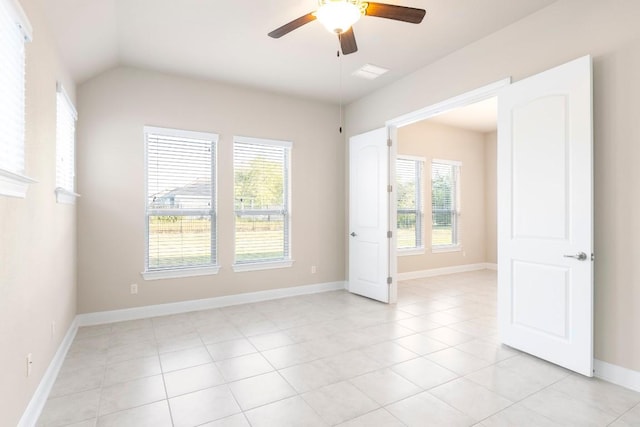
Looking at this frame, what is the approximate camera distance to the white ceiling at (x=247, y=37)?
2848mm

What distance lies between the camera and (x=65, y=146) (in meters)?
3.32

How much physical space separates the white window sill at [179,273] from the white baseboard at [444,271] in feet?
11.6

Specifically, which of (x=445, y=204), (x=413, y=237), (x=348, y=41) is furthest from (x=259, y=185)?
(x=445, y=204)

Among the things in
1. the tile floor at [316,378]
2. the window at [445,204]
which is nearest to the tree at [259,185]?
the tile floor at [316,378]

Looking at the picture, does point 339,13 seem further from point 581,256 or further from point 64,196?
point 64,196

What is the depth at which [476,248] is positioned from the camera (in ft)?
24.5

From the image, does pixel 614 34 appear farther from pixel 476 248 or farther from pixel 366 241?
pixel 476 248

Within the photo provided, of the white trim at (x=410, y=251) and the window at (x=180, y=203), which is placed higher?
the window at (x=180, y=203)

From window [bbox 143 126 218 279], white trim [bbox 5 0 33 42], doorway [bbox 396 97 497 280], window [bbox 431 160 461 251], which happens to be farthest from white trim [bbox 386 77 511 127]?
white trim [bbox 5 0 33 42]

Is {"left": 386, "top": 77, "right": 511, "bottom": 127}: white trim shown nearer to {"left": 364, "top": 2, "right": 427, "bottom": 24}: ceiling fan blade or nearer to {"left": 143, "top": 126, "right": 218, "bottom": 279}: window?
{"left": 364, "top": 2, "right": 427, "bottom": 24}: ceiling fan blade

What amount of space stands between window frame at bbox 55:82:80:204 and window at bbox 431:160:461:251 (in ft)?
19.7

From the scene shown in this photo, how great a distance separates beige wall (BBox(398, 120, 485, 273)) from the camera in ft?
21.6

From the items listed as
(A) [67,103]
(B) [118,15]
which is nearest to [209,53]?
(B) [118,15]

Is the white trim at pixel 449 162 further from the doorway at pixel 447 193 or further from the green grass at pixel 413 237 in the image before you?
the green grass at pixel 413 237
